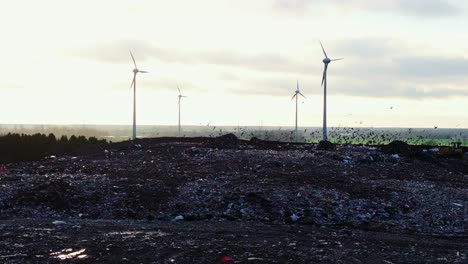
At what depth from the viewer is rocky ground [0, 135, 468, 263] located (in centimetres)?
1220

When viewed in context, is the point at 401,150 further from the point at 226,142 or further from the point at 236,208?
the point at 236,208

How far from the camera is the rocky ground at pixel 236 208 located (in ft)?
40.0

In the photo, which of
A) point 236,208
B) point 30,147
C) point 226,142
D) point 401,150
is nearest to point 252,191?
point 236,208

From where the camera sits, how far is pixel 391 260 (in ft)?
38.6

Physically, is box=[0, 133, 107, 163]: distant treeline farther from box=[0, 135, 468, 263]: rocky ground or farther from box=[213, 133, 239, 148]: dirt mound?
box=[213, 133, 239, 148]: dirt mound

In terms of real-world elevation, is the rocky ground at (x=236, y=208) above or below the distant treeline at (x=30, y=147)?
below

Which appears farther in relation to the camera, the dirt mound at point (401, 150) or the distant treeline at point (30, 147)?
the distant treeline at point (30, 147)

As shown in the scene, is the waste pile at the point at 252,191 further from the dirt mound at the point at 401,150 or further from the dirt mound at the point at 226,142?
the dirt mound at the point at 226,142

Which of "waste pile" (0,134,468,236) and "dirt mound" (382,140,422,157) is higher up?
"dirt mound" (382,140,422,157)

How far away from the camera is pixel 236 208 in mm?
17891

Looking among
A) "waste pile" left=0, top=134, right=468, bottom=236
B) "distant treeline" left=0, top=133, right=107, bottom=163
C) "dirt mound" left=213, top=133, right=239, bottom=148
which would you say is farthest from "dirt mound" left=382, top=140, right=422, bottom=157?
"distant treeline" left=0, top=133, right=107, bottom=163

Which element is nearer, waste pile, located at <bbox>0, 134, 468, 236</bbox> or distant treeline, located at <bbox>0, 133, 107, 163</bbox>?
waste pile, located at <bbox>0, 134, 468, 236</bbox>

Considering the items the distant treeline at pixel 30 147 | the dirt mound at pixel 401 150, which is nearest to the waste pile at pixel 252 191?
the dirt mound at pixel 401 150

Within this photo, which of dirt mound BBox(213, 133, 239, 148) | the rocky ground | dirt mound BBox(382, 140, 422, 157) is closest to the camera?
the rocky ground
